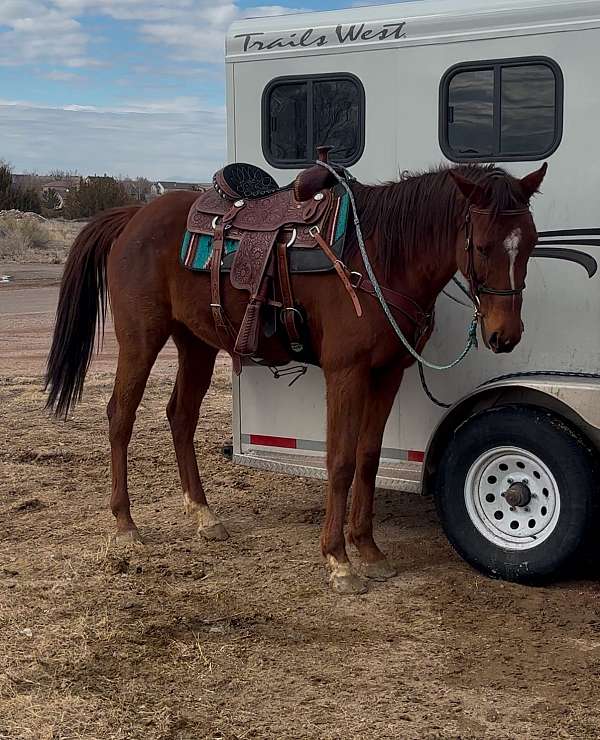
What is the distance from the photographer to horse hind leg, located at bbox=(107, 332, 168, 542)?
214 inches

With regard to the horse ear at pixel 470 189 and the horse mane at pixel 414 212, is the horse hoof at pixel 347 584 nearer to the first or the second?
the horse mane at pixel 414 212

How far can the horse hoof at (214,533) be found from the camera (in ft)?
18.1

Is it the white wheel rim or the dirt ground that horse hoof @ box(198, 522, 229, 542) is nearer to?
the dirt ground

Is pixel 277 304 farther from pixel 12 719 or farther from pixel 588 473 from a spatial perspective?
pixel 12 719

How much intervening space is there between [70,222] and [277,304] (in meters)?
35.0

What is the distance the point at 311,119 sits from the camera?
5281 mm

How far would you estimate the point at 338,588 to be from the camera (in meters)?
4.70

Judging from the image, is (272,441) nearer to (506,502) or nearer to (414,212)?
(506,502)

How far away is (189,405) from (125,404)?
475 millimetres

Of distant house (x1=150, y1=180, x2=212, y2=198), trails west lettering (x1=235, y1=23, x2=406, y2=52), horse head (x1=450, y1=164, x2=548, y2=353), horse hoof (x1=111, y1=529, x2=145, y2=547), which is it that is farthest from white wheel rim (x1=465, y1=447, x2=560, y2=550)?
distant house (x1=150, y1=180, x2=212, y2=198)

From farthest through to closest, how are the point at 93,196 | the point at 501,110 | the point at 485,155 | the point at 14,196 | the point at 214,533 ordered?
the point at 14,196 → the point at 93,196 → the point at 214,533 → the point at 485,155 → the point at 501,110

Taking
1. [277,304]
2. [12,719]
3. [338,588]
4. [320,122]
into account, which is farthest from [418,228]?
[12,719]

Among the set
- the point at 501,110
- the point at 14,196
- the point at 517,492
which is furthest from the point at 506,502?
the point at 14,196

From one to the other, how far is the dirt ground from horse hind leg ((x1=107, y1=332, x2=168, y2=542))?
176 millimetres
